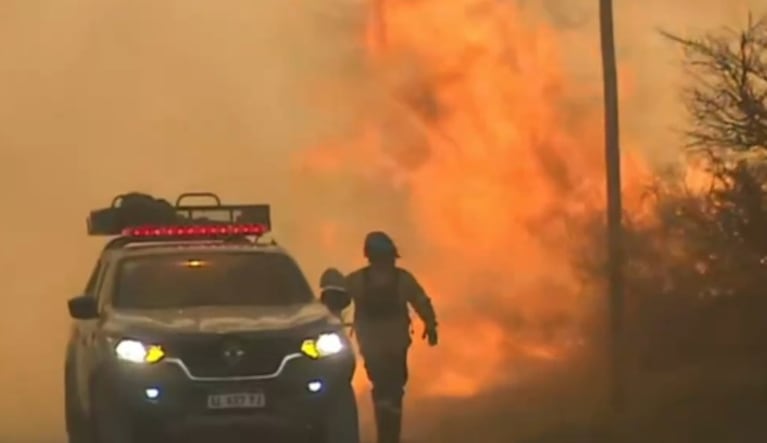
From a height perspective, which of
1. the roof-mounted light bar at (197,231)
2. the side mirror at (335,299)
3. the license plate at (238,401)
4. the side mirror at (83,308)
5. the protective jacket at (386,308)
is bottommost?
the license plate at (238,401)

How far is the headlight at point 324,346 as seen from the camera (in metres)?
14.0

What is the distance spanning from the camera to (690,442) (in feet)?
57.5

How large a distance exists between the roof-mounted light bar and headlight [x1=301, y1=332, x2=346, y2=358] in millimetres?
2870

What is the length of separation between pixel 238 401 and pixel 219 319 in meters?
0.80

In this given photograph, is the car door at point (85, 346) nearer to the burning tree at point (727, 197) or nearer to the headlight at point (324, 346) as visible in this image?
the headlight at point (324, 346)

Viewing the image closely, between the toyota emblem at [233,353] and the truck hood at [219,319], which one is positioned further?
the truck hood at [219,319]

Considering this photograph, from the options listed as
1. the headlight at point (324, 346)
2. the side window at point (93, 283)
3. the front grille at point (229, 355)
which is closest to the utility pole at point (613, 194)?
the side window at point (93, 283)

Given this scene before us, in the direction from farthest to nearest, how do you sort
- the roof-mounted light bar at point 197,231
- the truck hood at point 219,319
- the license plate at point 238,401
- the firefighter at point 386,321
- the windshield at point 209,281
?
the firefighter at point 386,321, the roof-mounted light bar at point 197,231, the windshield at point 209,281, the truck hood at point 219,319, the license plate at point 238,401

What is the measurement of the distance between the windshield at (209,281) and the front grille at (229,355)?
1093 mm

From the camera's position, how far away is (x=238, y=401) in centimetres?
1375

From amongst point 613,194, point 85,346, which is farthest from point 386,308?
point 613,194

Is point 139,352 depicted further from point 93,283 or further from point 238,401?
point 93,283

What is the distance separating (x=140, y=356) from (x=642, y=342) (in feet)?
58.3

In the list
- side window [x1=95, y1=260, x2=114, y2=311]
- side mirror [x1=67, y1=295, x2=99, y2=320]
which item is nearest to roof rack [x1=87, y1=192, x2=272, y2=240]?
side window [x1=95, y1=260, x2=114, y2=311]
